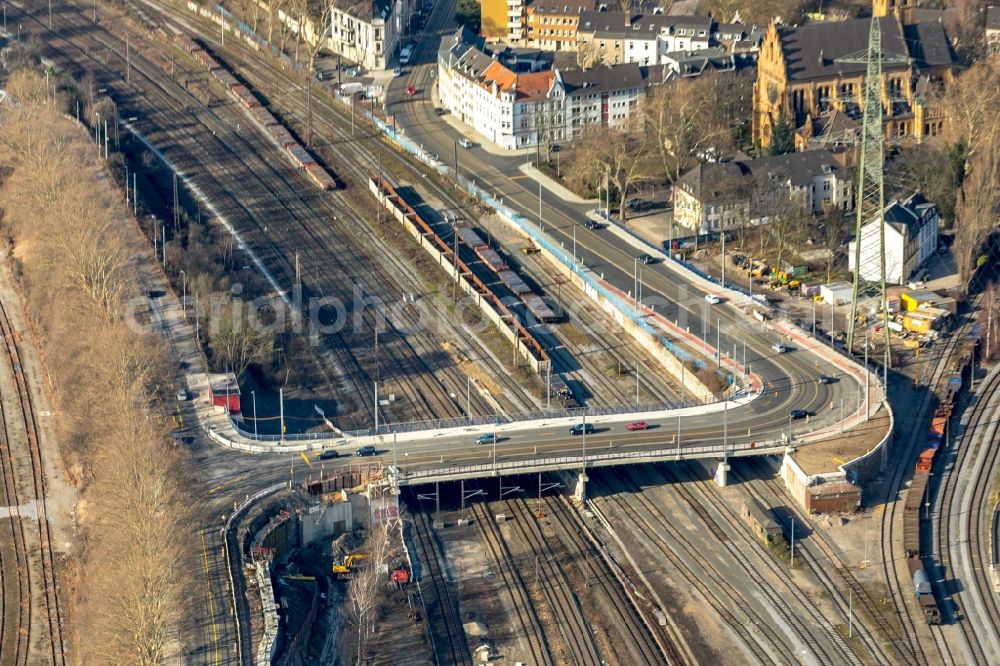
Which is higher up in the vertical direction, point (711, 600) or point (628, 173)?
point (628, 173)

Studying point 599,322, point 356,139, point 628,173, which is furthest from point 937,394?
point 356,139

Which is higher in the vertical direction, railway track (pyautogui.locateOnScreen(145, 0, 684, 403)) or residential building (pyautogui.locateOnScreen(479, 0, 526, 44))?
residential building (pyautogui.locateOnScreen(479, 0, 526, 44))

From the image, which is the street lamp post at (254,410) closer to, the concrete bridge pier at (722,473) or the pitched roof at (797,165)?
the concrete bridge pier at (722,473)

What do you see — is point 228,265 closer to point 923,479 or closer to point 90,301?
point 90,301

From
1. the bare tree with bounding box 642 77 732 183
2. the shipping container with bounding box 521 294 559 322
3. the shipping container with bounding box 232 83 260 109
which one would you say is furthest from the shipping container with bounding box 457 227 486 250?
the shipping container with bounding box 232 83 260 109

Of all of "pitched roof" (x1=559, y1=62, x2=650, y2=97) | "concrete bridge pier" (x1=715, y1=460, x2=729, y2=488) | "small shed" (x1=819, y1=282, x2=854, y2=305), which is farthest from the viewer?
"pitched roof" (x1=559, y1=62, x2=650, y2=97)

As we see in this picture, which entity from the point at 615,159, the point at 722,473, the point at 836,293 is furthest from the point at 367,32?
the point at 722,473

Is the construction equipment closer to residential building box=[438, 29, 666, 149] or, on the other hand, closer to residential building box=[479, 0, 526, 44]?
residential building box=[438, 29, 666, 149]

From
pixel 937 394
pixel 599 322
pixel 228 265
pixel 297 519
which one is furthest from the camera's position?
pixel 228 265
